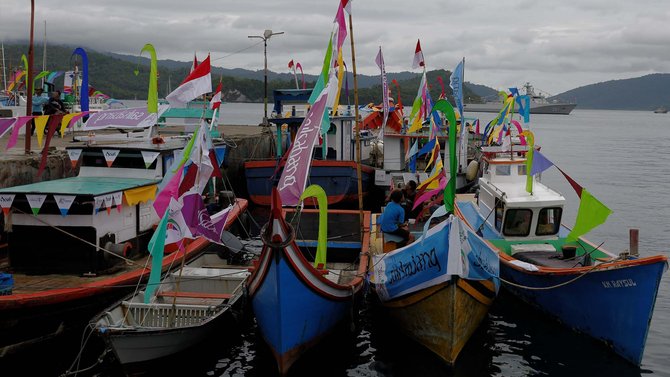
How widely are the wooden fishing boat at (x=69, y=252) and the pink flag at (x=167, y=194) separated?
869 mm

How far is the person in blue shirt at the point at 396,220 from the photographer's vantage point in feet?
47.0

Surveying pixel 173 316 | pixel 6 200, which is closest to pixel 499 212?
pixel 173 316

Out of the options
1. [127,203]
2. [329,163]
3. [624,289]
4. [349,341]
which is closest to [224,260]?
[127,203]

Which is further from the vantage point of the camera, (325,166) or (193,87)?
(325,166)

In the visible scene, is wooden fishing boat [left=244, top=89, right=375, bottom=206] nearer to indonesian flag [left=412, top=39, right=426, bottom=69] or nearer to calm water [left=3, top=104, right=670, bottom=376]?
indonesian flag [left=412, top=39, right=426, bottom=69]

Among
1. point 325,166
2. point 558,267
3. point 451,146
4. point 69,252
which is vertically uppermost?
point 451,146

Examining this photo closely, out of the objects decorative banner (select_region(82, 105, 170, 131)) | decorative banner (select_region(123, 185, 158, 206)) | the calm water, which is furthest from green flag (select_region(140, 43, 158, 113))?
the calm water

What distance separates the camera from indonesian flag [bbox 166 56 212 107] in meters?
12.4

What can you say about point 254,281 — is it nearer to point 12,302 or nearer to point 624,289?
point 12,302

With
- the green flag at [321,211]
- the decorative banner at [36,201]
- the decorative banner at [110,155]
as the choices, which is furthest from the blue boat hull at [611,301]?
the decorative banner at [36,201]

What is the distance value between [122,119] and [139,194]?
185 cm

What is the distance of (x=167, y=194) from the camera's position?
38.4ft

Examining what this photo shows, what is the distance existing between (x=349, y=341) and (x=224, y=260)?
12.9 feet

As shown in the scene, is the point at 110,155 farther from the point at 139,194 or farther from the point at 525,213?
the point at 525,213
